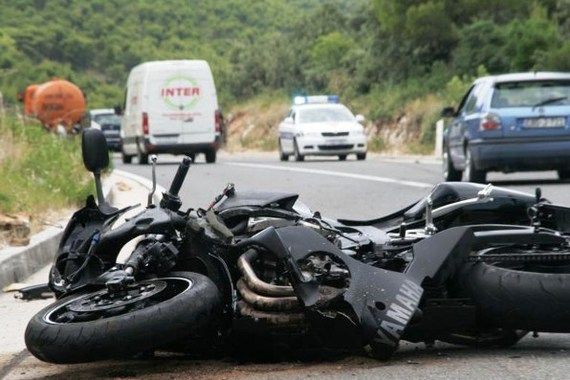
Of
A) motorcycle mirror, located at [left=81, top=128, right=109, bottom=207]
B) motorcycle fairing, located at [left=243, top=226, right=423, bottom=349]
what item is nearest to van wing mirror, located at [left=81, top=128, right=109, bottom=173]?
motorcycle mirror, located at [left=81, top=128, right=109, bottom=207]

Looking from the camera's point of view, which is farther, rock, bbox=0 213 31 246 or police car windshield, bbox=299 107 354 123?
police car windshield, bbox=299 107 354 123

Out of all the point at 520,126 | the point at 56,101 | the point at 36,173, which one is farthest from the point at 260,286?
the point at 56,101

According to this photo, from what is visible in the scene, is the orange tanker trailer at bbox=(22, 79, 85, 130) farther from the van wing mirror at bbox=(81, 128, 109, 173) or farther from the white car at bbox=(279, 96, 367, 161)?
the van wing mirror at bbox=(81, 128, 109, 173)

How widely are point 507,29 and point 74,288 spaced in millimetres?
41949

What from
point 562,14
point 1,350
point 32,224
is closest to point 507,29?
point 562,14

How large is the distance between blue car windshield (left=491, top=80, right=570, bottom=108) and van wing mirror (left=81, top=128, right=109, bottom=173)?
45.6 ft

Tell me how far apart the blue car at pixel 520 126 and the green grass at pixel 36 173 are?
5039 millimetres

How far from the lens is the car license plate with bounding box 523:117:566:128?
19906 mm

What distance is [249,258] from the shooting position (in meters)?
6.22

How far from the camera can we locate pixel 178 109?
37219mm

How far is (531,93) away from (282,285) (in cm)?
1459

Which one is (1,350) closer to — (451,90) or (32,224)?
(32,224)

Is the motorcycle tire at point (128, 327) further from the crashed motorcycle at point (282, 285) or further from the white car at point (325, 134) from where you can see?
the white car at point (325, 134)

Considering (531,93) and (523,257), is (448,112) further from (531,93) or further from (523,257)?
(523,257)
